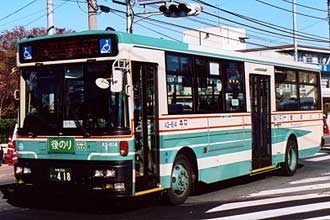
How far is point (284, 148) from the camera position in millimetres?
14688

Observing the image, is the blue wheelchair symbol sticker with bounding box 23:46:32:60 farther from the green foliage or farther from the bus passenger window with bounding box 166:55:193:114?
the green foliage

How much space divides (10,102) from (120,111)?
22.9 m

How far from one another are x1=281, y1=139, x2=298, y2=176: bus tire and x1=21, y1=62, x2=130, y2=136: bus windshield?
23.3 ft

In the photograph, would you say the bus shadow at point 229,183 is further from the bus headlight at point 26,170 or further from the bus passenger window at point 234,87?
the bus headlight at point 26,170

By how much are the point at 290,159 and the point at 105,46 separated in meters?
7.82

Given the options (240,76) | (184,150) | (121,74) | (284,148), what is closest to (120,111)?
(121,74)

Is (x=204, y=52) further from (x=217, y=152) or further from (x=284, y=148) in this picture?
(x=284, y=148)

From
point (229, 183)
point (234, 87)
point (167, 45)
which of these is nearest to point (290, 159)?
point (229, 183)

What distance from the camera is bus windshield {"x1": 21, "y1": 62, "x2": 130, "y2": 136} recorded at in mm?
8961

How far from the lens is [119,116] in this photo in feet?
29.2

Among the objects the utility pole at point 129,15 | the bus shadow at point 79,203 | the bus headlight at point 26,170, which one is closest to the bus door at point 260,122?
the bus shadow at point 79,203

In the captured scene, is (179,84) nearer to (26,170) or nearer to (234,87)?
(234,87)

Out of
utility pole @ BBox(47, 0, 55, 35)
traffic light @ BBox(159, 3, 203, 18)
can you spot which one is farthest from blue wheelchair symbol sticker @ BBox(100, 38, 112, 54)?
traffic light @ BBox(159, 3, 203, 18)

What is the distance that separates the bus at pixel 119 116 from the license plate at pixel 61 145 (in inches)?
0.7
